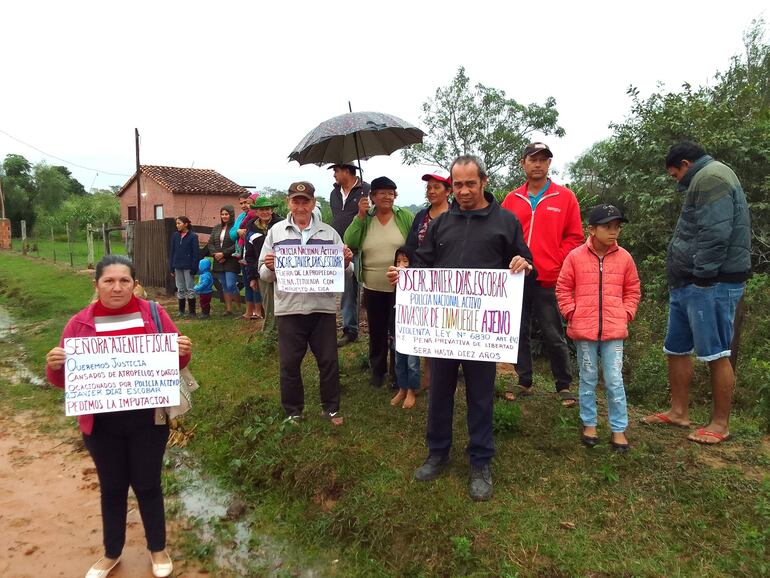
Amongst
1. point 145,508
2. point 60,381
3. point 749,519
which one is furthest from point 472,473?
point 60,381

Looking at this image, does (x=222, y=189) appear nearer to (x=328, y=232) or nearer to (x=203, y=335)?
(x=203, y=335)

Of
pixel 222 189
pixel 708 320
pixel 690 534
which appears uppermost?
pixel 222 189

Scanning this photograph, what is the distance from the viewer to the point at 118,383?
276 cm

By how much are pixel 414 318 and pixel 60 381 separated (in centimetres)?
211

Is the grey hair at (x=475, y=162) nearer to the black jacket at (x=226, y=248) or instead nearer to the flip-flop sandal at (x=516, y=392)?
the flip-flop sandal at (x=516, y=392)

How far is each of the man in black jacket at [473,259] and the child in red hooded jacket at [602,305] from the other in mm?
781

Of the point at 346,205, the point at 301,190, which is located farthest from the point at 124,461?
the point at 346,205

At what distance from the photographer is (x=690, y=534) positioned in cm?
296

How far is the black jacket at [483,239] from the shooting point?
3248 mm

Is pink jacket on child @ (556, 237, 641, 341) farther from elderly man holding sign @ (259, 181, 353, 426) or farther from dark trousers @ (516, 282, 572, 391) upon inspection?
elderly man holding sign @ (259, 181, 353, 426)

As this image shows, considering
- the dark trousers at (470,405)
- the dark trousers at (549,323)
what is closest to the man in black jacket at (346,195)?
the dark trousers at (549,323)

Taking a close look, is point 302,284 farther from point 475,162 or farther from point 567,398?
point 567,398

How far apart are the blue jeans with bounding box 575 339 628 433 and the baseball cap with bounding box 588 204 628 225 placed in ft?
2.84

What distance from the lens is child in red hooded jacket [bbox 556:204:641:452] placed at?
3682 millimetres
